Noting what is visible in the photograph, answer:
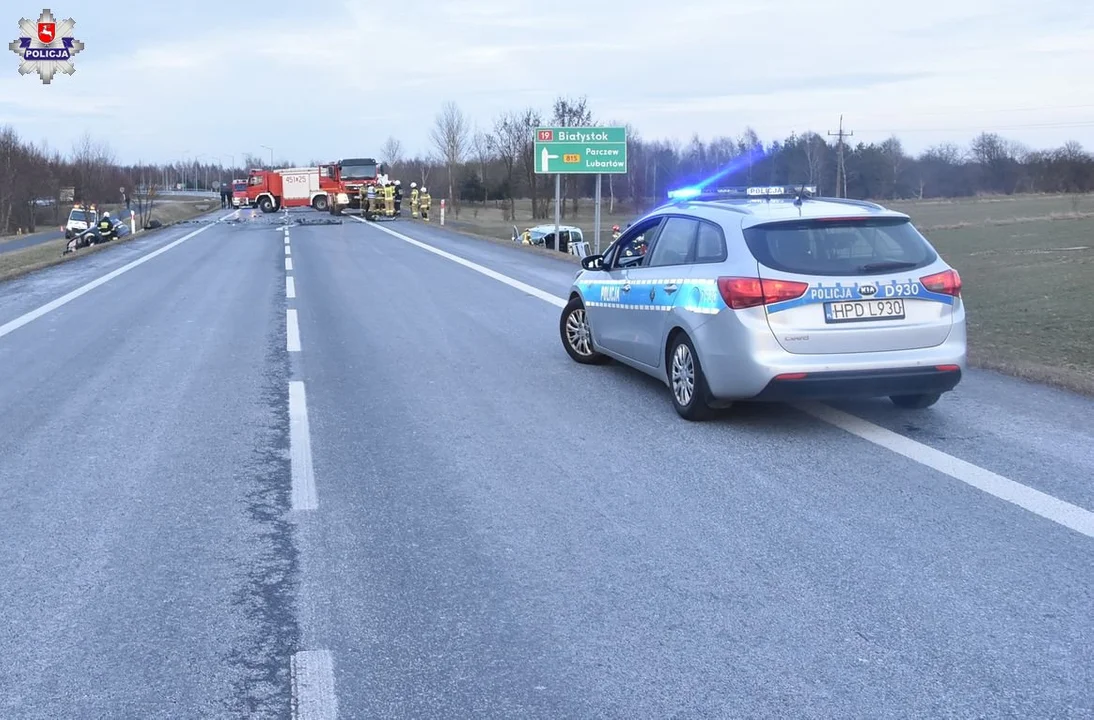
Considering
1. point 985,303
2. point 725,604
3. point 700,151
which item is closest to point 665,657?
point 725,604

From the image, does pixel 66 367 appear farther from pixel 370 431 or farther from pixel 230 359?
pixel 370 431

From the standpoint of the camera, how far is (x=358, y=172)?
6494 centimetres

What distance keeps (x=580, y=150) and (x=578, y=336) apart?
780 inches

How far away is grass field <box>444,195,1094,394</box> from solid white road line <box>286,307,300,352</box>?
681 cm

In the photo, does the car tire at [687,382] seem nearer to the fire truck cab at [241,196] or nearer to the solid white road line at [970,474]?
the solid white road line at [970,474]

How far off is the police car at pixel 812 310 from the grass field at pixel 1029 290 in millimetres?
2232

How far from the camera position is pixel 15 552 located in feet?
A: 17.1

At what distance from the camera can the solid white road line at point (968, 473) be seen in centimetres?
558

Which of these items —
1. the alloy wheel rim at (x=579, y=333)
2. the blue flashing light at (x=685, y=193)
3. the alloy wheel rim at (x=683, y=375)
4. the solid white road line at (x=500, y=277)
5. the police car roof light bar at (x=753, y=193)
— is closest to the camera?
the alloy wheel rim at (x=683, y=375)

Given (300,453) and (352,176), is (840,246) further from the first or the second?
(352,176)

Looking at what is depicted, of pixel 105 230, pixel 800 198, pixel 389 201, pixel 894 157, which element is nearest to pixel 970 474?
pixel 800 198

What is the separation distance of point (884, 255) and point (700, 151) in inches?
3797

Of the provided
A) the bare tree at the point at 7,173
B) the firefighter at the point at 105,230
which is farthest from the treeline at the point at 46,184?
the firefighter at the point at 105,230

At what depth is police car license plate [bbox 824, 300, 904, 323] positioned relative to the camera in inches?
283
